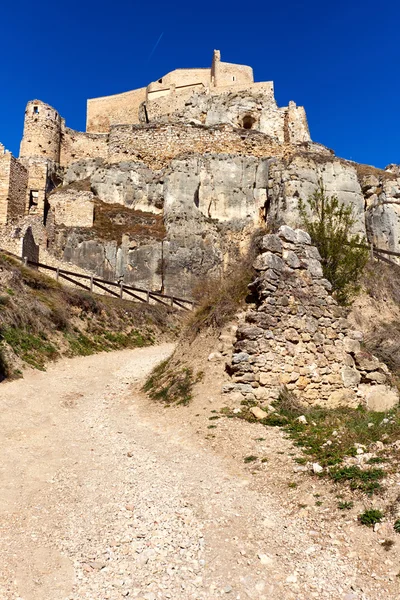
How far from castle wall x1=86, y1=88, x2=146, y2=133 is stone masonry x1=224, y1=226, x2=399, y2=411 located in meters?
42.5

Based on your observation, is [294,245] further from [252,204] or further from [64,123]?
[64,123]

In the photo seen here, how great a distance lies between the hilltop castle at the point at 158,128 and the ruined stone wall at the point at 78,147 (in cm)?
9

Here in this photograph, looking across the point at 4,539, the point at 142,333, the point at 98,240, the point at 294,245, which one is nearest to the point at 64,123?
the point at 98,240

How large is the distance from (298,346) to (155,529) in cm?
551

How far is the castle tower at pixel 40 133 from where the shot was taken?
39.0 metres

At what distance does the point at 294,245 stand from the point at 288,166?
2226 centimetres

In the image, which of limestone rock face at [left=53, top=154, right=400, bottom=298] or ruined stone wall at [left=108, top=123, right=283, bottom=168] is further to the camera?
ruined stone wall at [left=108, top=123, right=283, bottom=168]

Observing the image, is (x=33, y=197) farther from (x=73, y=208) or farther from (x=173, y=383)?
(x=173, y=383)

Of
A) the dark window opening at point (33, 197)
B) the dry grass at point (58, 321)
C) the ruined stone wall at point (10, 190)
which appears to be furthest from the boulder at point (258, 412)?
the dark window opening at point (33, 197)

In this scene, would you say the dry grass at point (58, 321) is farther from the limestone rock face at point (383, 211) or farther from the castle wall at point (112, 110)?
the castle wall at point (112, 110)

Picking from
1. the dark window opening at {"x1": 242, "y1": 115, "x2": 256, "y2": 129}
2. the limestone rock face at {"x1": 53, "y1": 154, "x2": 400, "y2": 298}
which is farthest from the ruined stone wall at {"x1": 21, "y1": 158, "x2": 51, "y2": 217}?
the dark window opening at {"x1": 242, "y1": 115, "x2": 256, "y2": 129}

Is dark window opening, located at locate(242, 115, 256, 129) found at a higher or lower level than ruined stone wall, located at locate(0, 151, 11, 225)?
higher

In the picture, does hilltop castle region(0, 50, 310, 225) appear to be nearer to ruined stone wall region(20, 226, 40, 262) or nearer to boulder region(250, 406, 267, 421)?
ruined stone wall region(20, 226, 40, 262)

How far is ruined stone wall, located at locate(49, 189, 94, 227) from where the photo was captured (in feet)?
98.8
